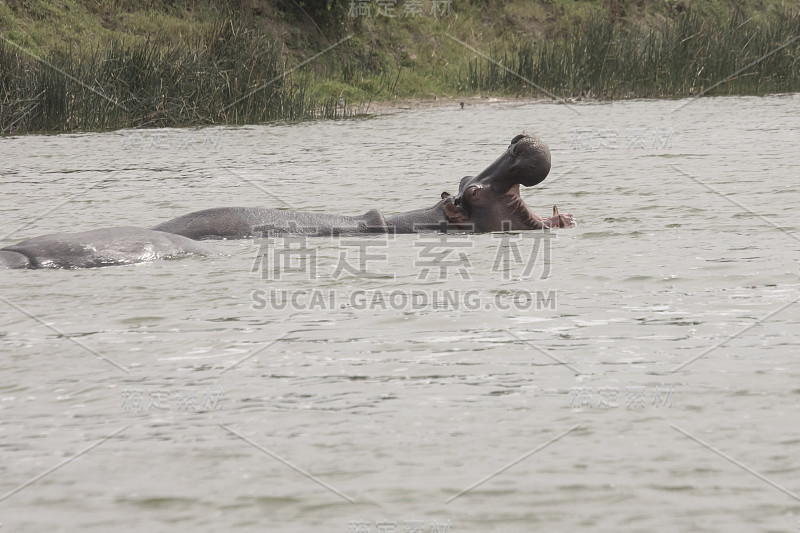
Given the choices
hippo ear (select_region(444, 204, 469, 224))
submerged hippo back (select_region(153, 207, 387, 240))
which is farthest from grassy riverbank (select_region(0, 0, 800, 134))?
hippo ear (select_region(444, 204, 469, 224))

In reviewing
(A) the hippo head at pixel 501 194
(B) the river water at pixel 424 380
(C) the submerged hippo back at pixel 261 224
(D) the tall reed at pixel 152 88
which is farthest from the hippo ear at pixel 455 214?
(D) the tall reed at pixel 152 88

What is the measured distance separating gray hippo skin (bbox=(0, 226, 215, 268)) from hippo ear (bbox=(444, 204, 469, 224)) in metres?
1.57

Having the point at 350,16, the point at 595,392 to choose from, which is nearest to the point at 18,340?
the point at 595,392

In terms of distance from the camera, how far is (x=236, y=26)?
18125mm

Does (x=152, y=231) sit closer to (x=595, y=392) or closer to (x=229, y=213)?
(x=229, y=213)

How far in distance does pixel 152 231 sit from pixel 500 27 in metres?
25.5

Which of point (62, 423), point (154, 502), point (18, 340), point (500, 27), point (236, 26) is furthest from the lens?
point (500, 27)

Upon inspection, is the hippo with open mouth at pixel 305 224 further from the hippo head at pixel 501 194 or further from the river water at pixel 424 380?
the river water at pixel 424 380

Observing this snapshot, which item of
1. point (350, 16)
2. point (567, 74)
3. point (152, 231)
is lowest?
point (152, 231)

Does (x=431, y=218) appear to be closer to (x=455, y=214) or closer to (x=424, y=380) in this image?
(x=455, y=214)

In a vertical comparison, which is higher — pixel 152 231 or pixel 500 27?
pixel 500 27

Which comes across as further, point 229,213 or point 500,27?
point 500,27

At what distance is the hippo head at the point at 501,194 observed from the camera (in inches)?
249

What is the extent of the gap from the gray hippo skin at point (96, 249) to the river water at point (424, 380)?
3.9 inches
